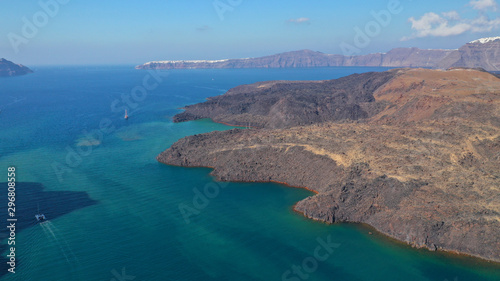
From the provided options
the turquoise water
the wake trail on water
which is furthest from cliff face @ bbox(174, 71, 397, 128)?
the wake trail on water

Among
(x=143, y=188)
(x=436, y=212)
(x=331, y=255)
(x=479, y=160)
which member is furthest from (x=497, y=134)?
(x=143, y=188)

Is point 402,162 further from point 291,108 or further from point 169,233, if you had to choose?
point 291,108

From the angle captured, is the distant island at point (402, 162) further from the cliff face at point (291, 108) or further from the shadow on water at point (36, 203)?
the shadow on water at point (36, 203)

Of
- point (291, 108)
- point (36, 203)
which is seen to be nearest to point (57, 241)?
point (36, 203)

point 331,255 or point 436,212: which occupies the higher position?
point 436,212

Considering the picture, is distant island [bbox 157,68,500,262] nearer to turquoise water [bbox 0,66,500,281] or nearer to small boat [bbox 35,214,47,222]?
turquoise water [bbox 0,66,500,281]

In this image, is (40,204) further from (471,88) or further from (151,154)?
(471,88)
